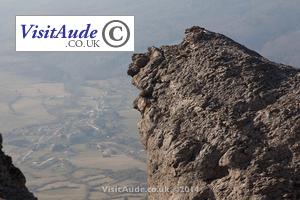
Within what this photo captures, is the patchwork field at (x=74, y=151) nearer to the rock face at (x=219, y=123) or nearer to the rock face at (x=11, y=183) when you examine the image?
the rock face at (x=219, y=123)

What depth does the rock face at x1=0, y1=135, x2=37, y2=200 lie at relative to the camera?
46.4 feet

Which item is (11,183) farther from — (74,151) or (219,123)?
(74,151)

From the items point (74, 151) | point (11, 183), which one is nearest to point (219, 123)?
point (11, 183)

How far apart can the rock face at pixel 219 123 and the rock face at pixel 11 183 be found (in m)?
4.10

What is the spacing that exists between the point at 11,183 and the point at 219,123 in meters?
5.72

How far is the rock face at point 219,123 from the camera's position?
15352 millimetres

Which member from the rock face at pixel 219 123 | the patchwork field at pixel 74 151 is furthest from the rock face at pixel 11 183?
the patchwork field at pixel 74 151

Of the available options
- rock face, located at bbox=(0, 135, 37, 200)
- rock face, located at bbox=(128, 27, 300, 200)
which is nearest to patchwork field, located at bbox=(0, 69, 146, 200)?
rock face, located at bbox=(128, 27, 300, 200)

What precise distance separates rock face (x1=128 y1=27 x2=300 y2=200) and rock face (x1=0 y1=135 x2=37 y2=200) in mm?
4103

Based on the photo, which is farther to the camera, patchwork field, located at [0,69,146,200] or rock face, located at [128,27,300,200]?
patchwork field, located at [0,69,146,200]

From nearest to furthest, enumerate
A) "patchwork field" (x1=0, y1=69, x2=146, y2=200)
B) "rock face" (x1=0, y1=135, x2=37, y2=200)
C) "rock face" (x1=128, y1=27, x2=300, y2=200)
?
"rock face" (x1=0, y1=135, x2=37, y2=200)
"rock face" (x1=128, y1=27, x2=300, y2=200)
"patchwork field" (x1=0, y1=69, x2=146, y2=200)

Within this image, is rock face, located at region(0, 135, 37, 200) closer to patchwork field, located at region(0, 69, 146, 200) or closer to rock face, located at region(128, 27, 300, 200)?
rock face, located at region(128, 27, 300, 200)

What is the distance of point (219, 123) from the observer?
54.3ft

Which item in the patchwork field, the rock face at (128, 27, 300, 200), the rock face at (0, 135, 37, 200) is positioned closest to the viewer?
the rock face at (0, 135, 37, 200)
